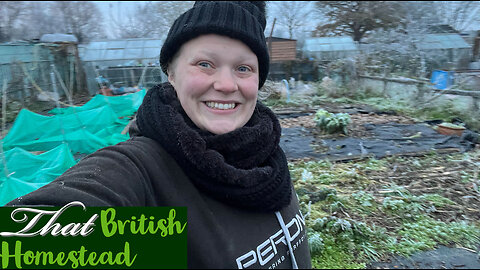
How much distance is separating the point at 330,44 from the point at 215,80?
19331 mm

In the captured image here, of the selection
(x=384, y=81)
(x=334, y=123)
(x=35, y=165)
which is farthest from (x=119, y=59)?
(x=35, y=165)

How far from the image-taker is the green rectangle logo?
0.72 m

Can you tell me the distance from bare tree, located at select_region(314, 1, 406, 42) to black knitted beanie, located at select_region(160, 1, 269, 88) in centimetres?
2403

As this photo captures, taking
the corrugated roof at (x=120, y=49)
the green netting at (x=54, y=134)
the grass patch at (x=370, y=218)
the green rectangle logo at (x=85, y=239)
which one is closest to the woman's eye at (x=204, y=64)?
the green rectangle logo at (x=85, y=239)

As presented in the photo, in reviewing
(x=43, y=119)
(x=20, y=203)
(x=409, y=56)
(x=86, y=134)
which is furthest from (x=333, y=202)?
(x=409, y=56)

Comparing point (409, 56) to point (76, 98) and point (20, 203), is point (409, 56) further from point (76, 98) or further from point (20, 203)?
point (76, 98)

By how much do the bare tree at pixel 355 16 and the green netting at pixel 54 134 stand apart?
2143 centimetres

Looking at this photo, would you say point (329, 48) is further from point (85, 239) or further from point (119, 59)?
point (85, 239)

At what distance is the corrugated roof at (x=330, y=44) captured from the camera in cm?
1827

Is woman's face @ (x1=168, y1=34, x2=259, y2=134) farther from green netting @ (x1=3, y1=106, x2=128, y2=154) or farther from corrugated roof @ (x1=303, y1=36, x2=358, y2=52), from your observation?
corrugated roof @ (x1=303, y1=36, x2=358, y2=52)

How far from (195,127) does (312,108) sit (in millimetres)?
10859

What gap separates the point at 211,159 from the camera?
3.23ft

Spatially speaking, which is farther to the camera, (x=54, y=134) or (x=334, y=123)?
(x=334, y=123)

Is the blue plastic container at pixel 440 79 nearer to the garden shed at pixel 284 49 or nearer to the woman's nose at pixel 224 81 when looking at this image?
the woman's nose at pixel 224 81
